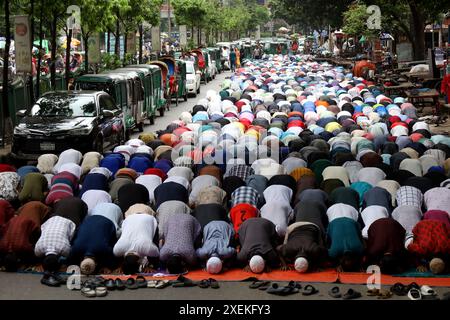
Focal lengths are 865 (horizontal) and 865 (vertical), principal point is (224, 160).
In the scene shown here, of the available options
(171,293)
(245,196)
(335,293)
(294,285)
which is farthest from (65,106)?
(335,293)

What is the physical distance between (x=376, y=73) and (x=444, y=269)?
30354 millimetres

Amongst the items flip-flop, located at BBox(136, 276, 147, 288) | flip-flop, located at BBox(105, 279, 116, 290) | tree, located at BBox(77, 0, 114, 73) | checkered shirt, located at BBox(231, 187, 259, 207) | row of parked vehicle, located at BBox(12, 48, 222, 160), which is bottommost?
flip-flop, located at BBox(136, 276, 147, 288)

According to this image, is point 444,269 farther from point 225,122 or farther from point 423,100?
point 423,100

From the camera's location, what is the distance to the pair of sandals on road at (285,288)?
11223 mm

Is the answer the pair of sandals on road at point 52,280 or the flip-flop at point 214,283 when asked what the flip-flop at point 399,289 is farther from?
the pair of sandals on road at point 52,280

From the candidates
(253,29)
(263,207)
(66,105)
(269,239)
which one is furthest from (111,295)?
(253,29)

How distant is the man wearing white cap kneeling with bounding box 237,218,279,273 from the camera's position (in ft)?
40.3

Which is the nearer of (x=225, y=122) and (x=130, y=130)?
(x=225, y=122)

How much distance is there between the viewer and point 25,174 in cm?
1642

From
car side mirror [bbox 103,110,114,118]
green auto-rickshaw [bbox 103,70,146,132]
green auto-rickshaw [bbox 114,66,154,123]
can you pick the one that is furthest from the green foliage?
car side mirror [bbox 103,110,114,118]

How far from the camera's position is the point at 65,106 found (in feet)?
67.8

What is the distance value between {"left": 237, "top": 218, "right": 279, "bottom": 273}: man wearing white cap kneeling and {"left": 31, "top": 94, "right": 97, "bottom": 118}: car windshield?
870cm

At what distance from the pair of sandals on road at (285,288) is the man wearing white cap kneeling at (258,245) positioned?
62 centimetres

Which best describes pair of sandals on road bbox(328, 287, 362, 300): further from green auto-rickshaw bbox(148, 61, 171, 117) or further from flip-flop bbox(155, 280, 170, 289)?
green auto-rickshaw bbox(148, 61, 171, 117)
